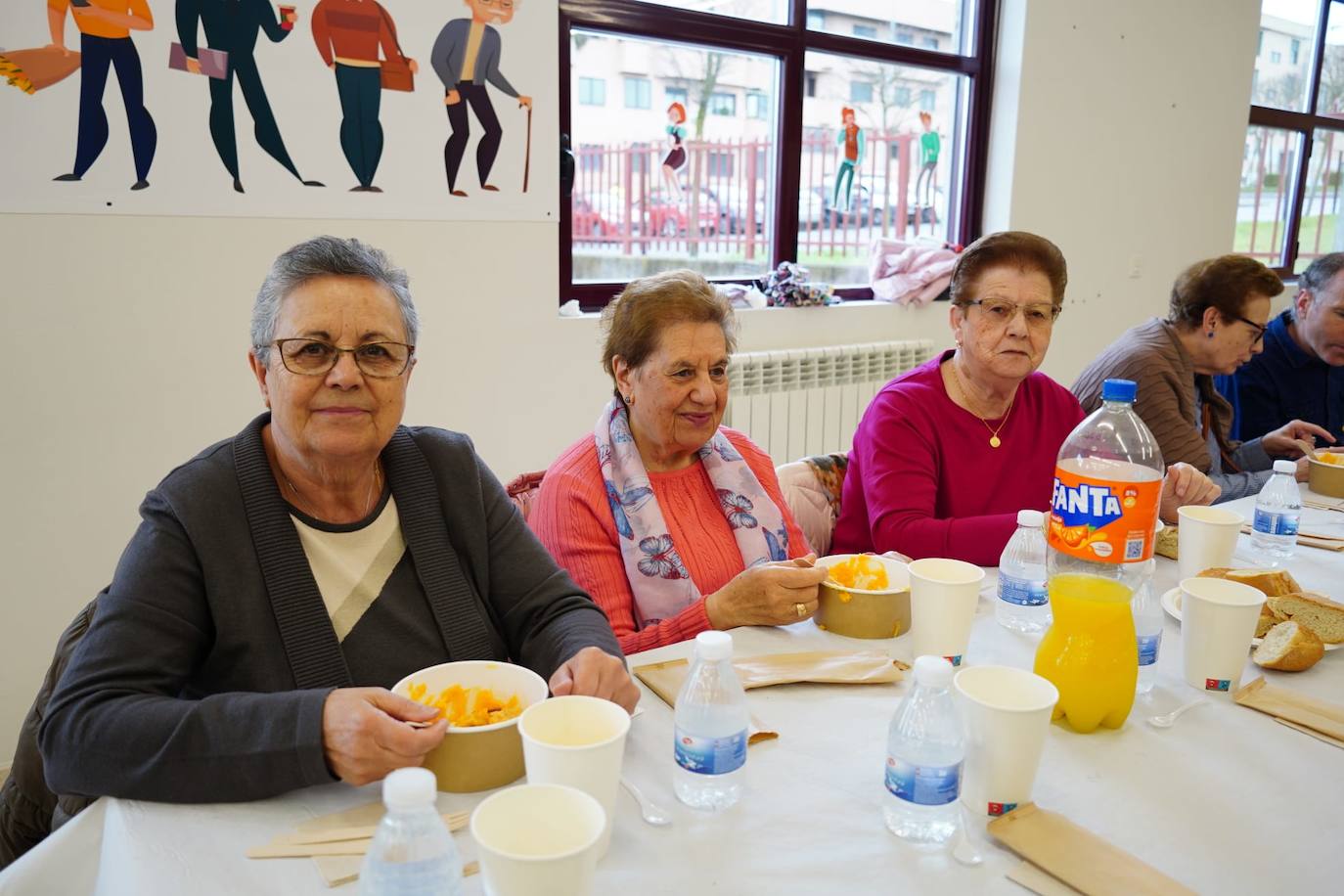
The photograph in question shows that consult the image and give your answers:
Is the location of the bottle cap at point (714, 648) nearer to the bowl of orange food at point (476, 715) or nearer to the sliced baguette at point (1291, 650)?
the bowl of orange food at point (476, 715)

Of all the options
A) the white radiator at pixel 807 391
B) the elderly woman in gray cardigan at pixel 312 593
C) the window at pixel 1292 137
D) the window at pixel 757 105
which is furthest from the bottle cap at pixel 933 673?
the window at pixel 1292 137

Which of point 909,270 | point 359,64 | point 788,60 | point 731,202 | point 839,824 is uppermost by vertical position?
point 788,60

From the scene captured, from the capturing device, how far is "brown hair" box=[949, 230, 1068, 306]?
202 cm

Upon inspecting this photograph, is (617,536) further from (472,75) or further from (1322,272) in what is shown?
(1322,272)

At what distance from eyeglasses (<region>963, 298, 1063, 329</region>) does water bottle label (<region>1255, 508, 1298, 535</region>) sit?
57 cm

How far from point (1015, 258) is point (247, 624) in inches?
65.3

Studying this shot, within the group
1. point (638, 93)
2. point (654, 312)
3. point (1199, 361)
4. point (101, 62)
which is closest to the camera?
point (654, 312)

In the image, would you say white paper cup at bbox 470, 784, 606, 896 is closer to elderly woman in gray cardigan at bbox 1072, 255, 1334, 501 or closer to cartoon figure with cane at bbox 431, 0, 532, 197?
elderly woman in gray cardigan at bbox 1072, 255, 1334, 501

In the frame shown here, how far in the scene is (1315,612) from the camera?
1.41m

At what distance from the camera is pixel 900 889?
0.83 metres

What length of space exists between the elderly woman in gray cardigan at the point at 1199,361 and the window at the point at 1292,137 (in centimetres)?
330

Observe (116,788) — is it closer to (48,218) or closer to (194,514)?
(194,514)

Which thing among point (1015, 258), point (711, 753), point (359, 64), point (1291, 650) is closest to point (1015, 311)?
point (1015, 258)

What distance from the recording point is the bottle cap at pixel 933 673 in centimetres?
87
